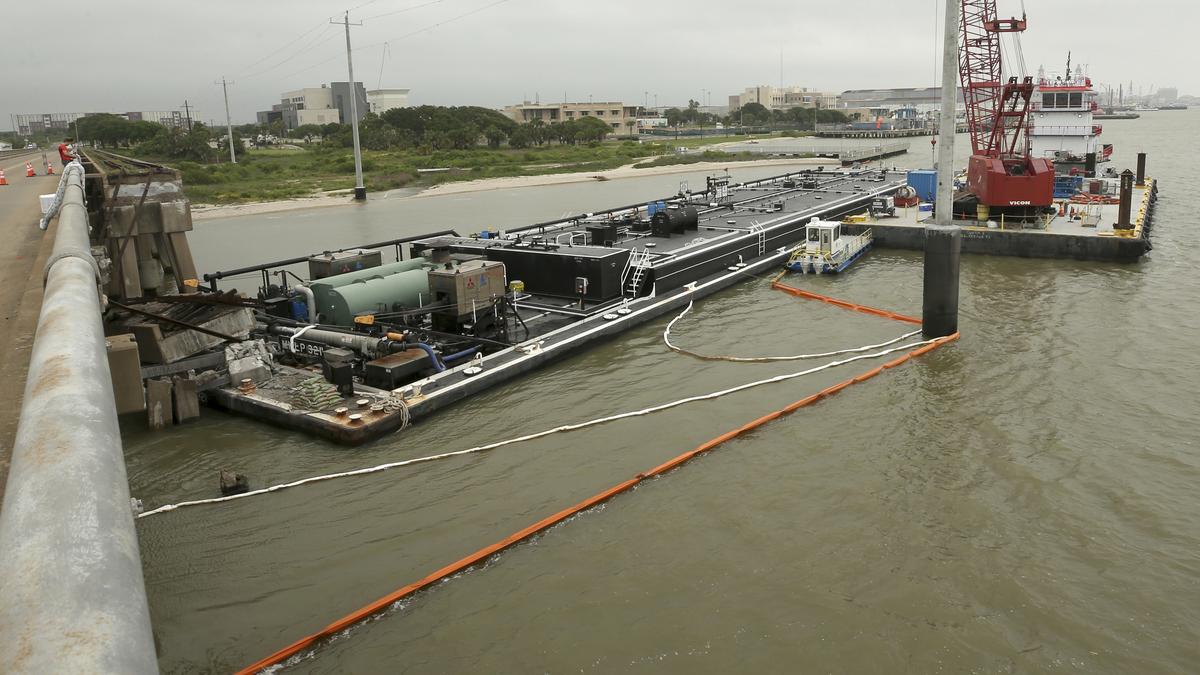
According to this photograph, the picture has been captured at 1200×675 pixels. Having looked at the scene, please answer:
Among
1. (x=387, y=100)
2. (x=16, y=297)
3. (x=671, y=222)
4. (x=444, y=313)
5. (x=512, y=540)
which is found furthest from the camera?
(x=387, y=100)

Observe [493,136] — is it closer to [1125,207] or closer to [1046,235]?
[1046,235]

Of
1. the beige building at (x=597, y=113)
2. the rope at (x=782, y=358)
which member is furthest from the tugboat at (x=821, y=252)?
the beige building at (x=597, y=113)

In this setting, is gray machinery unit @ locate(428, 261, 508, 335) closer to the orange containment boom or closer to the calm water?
the calm water

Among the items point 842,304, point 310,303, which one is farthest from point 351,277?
point 842,304

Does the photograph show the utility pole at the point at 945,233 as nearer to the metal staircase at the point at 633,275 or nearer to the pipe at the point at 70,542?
the metal staircase at the point at 633,275

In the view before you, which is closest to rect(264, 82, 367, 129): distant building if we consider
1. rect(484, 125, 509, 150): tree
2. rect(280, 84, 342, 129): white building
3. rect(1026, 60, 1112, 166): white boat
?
rect(280, 84, 342, 129): white building
